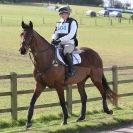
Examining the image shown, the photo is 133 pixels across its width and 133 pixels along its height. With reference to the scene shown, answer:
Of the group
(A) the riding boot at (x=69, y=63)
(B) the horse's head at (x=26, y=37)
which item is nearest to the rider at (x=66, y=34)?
(A) the riding boot at (x=69, y=63)

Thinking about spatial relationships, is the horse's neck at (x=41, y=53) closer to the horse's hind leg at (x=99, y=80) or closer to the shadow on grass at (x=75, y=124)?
the shadow on grass at (x=75, y=124)

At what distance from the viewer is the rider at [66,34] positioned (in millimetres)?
11016

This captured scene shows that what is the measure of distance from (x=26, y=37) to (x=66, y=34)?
1.15 metres

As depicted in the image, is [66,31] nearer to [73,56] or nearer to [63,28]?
[63,28]

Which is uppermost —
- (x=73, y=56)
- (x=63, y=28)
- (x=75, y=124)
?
(x=63, y=28)

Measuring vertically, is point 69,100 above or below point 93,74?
below

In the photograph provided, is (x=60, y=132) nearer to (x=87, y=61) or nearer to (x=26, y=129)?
(x=26, y=129)

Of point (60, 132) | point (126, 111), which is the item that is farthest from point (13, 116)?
point (126, 111)

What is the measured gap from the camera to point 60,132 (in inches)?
392

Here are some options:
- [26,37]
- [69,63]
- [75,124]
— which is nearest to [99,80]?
[69,63]

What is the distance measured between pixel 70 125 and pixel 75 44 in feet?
6.56

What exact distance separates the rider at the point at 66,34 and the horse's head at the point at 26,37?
0.93 meters

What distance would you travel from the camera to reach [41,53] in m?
10.7

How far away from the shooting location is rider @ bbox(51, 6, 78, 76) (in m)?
11.0
